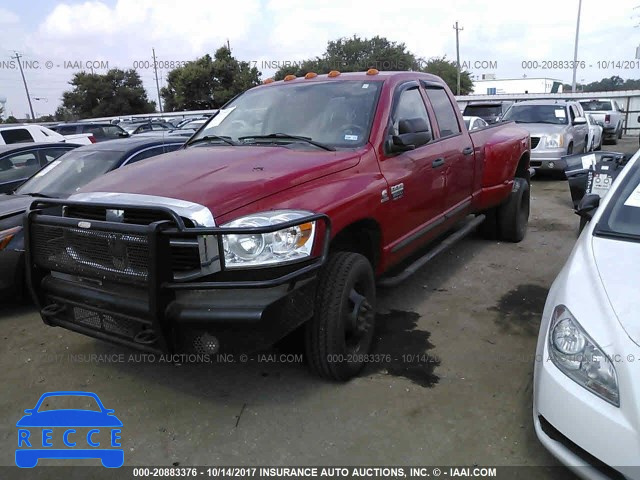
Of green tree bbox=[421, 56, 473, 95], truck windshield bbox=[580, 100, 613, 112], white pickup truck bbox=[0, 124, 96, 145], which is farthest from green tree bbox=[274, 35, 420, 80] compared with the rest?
white pickup truck bbox=[0, 124, 96, 145]

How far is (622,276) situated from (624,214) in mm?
607

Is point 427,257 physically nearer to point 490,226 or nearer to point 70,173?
point 490,226

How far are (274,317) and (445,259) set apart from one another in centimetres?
351

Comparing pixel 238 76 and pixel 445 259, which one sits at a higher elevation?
pixel 238 76

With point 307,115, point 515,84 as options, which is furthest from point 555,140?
point 515,84

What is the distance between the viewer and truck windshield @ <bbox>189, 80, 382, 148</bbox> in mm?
3639

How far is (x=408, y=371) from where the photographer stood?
3.32 metres

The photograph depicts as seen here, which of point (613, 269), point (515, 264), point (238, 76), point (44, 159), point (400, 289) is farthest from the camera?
point (238, 76)

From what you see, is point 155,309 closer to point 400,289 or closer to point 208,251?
point 208,251

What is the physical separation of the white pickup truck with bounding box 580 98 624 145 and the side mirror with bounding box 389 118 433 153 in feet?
54.3

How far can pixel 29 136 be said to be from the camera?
11.3 m

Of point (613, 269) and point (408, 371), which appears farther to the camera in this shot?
point (408, 371)

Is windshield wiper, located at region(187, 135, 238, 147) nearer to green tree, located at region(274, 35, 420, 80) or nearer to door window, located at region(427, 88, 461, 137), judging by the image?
door window, located at region(427, 88, 461, 137)

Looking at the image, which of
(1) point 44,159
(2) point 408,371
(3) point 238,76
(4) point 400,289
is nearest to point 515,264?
(4) point 400,289
